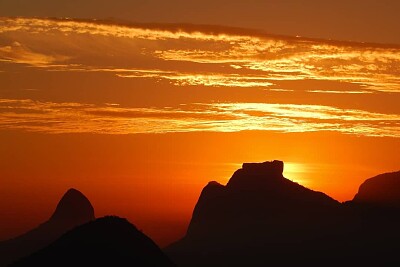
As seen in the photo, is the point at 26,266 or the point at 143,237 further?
the point at 143,237

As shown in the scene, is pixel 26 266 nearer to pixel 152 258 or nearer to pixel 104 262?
pixel 104 262

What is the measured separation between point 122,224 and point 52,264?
34.6 feet

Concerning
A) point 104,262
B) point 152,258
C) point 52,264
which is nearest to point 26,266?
point 52,264

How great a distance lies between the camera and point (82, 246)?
290ft

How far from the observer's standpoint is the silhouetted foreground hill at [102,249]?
86562mm

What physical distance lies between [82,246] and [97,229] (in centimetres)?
343

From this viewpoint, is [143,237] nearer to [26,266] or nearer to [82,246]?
[82,246]

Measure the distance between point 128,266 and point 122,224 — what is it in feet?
22.4

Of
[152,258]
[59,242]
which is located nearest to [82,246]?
[59,242]

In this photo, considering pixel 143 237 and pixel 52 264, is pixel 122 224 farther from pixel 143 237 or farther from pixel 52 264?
pixel 52 264

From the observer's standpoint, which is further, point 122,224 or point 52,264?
point 122,224

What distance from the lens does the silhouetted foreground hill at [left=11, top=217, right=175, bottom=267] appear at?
86562mm

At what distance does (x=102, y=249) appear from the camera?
88562 mm

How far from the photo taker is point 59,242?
89625 mm
